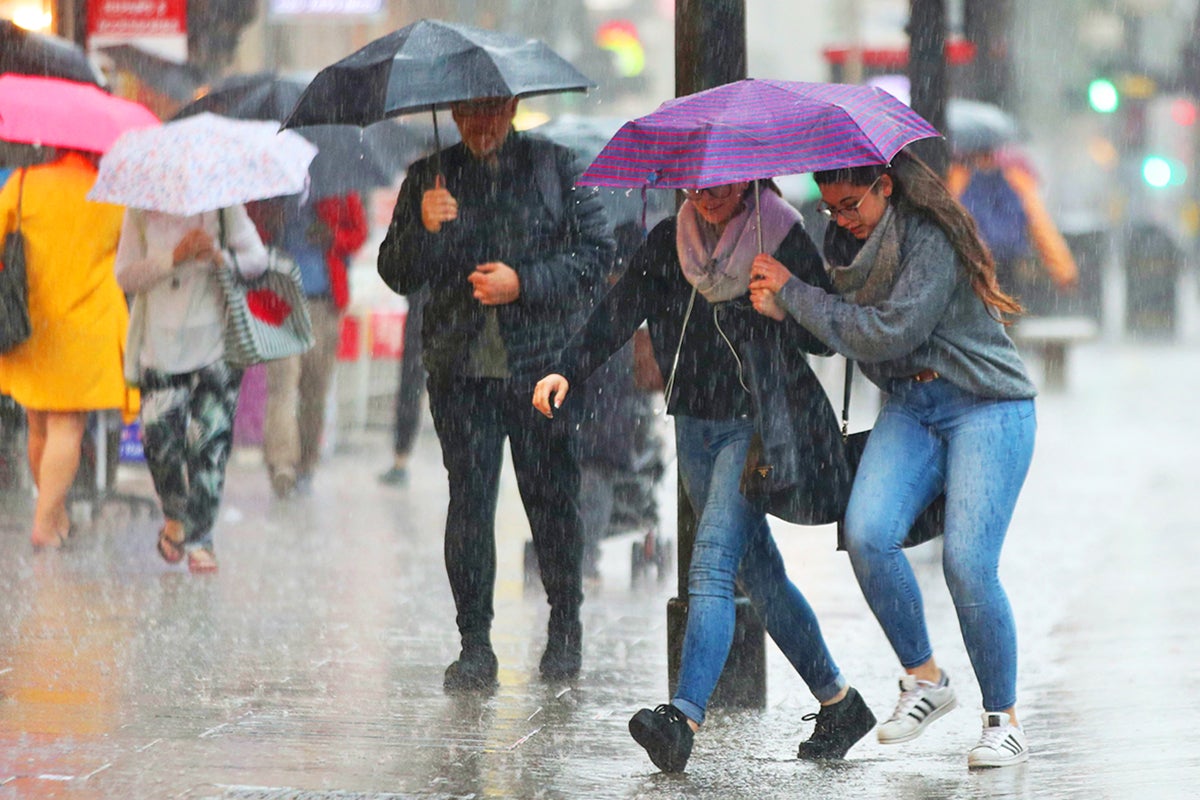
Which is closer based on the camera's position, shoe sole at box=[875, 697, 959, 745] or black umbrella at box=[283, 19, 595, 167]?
shoe sole at box=[875, 697, 959, 745]

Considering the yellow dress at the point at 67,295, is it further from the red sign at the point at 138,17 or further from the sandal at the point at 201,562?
the red sign at the point at 138,17

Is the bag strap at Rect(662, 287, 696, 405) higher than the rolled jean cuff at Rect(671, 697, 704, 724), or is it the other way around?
the bag strap at Rect(662, 287, 696, 405)

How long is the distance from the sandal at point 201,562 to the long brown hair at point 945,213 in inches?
169

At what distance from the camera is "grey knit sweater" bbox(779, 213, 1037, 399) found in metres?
5.37

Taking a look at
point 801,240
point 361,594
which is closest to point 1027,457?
→ point 801,240

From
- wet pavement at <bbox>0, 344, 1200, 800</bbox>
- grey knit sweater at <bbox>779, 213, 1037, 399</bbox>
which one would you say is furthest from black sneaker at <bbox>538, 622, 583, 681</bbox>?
grey knit sweater at <bbox>779, 213, 1037, 399</bbox>

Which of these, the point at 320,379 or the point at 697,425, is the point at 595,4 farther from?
the point at 697,425

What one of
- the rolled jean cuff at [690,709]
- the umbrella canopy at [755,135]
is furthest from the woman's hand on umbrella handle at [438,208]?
the rolled jean cuff at [690,709]

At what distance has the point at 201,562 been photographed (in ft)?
29.0

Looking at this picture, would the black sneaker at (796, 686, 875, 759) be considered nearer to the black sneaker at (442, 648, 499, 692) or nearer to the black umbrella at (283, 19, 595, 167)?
the black sneaker at (442, 648, 499, 692)

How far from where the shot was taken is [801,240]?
18.5 feet

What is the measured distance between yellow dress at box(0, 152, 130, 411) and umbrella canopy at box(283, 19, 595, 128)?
2950 millimetres

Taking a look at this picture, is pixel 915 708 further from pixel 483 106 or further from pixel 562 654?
pixel 483 106

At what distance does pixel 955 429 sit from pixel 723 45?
153 centimetres
